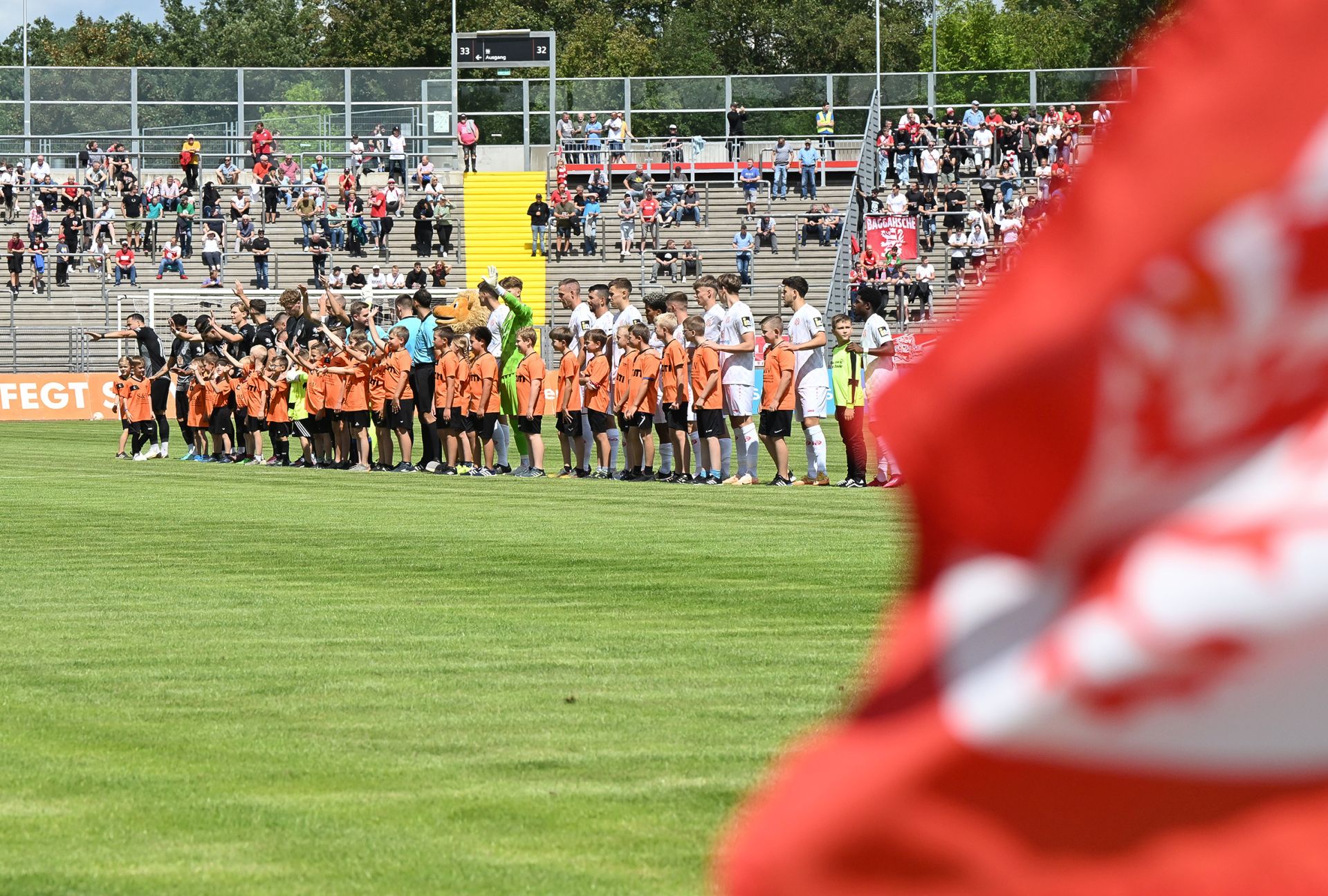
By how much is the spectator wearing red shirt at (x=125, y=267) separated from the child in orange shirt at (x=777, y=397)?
104ft

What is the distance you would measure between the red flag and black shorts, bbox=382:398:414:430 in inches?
973

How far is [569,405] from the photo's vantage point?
2425cm

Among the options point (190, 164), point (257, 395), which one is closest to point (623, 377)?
point (257, 395)

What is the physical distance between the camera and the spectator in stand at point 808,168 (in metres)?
55.6

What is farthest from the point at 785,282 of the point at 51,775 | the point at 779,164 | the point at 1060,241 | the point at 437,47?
the point at 437,47

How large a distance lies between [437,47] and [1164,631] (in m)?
103

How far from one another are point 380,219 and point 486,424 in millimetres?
29991

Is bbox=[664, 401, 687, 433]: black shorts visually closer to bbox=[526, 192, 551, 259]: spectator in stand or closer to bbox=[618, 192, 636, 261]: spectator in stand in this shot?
bbox=[526, 192, 551, 259]: spectator in stand

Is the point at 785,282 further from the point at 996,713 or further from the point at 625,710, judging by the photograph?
the point at 996,713

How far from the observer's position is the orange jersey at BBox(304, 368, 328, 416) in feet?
91.5

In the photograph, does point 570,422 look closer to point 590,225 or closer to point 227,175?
point 590,225

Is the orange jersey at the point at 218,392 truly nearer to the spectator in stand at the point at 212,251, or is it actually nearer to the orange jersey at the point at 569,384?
the orange jersey at the point at 569,384

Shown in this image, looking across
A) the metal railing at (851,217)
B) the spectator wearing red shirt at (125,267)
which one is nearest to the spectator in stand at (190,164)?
the spectator wearing red shirt at (125,267)

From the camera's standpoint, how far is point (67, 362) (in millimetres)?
47938
